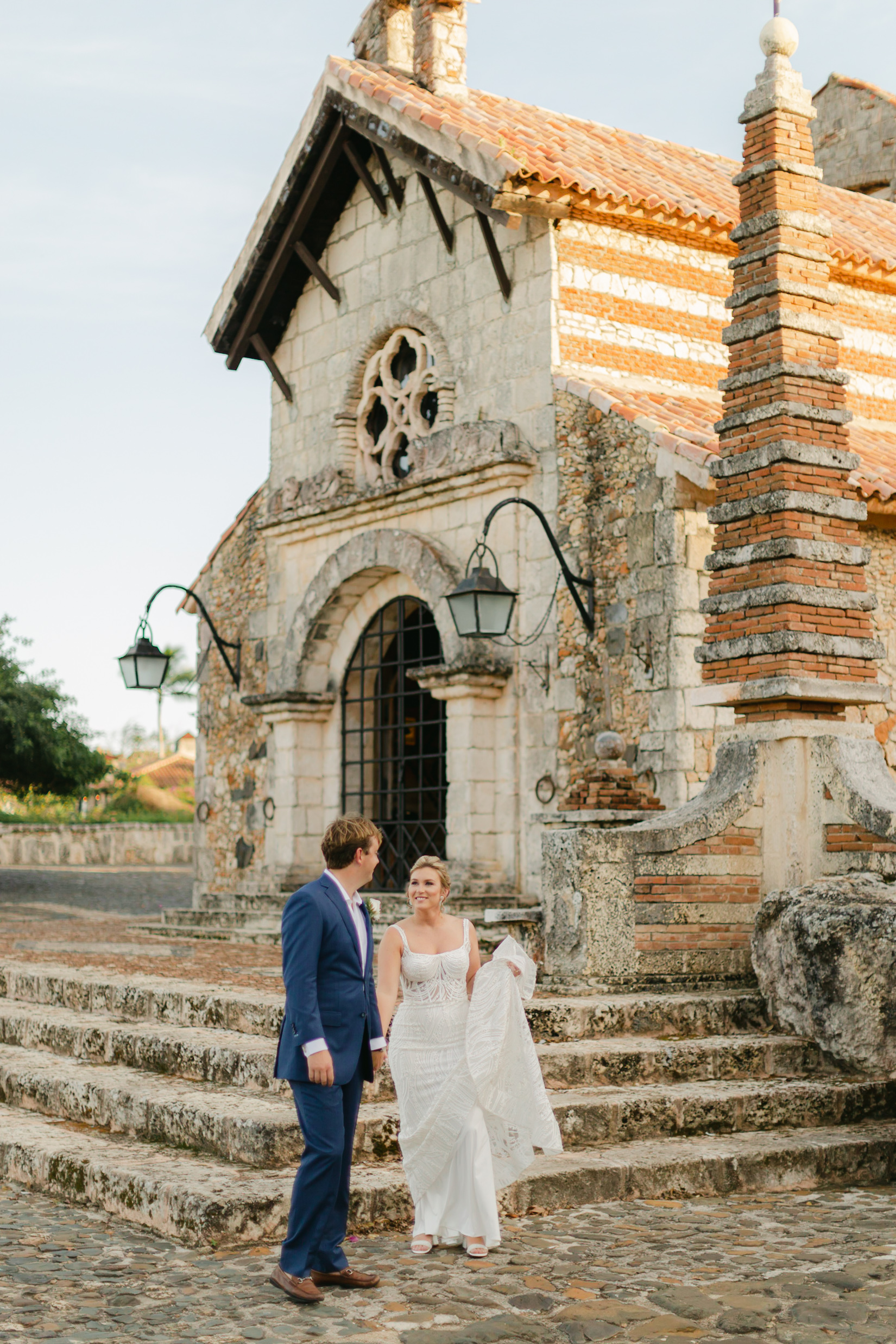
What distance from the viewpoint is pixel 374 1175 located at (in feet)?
20.0

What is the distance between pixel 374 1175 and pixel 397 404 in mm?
10319

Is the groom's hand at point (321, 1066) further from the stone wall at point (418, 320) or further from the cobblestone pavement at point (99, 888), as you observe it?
the cobblestone pavement at point (99, 888)

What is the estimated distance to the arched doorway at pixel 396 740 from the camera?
15.0m

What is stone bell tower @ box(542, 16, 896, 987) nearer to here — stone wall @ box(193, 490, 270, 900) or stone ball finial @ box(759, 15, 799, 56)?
stone ball finial @ box(759, 15, 799, 56)

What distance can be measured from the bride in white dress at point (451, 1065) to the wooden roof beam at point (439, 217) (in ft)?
32.3

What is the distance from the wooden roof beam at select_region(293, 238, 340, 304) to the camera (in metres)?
16.0

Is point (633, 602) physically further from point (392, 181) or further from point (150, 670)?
point (392, 181)

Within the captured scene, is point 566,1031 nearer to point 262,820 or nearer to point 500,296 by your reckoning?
point 500,296

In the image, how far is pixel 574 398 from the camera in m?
12.9

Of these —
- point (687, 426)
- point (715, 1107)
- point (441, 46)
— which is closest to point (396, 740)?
point (687, 426)

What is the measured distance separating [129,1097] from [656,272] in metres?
9.42

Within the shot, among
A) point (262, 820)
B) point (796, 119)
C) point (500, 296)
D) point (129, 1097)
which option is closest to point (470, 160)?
point (500, 296)

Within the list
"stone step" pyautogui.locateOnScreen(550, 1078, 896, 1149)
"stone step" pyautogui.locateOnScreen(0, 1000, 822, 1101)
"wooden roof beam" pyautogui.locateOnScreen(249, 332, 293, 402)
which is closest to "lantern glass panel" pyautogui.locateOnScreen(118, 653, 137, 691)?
"wooden roof beam" pyautogui.locateOnScreen(249, 332, 293, 402)

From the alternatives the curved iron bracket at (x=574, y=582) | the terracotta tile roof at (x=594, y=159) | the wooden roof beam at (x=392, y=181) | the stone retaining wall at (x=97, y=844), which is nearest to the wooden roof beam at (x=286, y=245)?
the wooden roof beam at (x=392, y=181)
